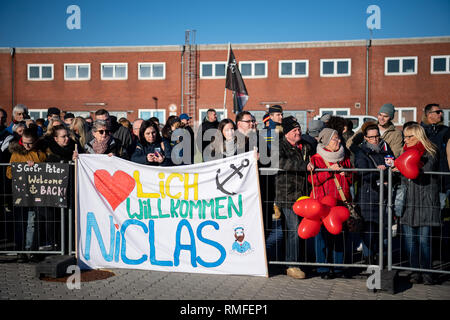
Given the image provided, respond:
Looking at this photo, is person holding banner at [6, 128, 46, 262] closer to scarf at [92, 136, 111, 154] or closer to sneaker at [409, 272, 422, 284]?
scarf at [92, 136, 111, 154]

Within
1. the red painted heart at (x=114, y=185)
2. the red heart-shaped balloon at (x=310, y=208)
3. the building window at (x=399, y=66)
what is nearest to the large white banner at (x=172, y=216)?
the red painted heart at (x=114, y=185)

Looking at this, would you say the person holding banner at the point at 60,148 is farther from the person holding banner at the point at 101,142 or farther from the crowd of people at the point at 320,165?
the person holding banner at the point at 101,142

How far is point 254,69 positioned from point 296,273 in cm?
3016

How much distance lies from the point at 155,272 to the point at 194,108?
30.3 m

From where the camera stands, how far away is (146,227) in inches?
250

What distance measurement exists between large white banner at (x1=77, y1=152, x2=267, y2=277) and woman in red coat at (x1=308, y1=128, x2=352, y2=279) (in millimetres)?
818

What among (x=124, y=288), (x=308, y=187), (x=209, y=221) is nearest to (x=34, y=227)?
(x=124, y=288)

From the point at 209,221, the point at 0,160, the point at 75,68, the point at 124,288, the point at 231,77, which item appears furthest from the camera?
the point at 75,68

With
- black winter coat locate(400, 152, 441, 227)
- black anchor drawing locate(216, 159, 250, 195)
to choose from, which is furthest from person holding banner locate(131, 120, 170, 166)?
black winter coat locate(400, 152, 441, 227)

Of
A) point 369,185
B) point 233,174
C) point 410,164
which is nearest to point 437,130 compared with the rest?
point 369,185

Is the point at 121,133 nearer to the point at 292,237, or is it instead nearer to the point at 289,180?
the point at 289,180

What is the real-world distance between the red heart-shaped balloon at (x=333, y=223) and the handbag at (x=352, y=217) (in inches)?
18.1

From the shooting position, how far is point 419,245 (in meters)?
6.14
